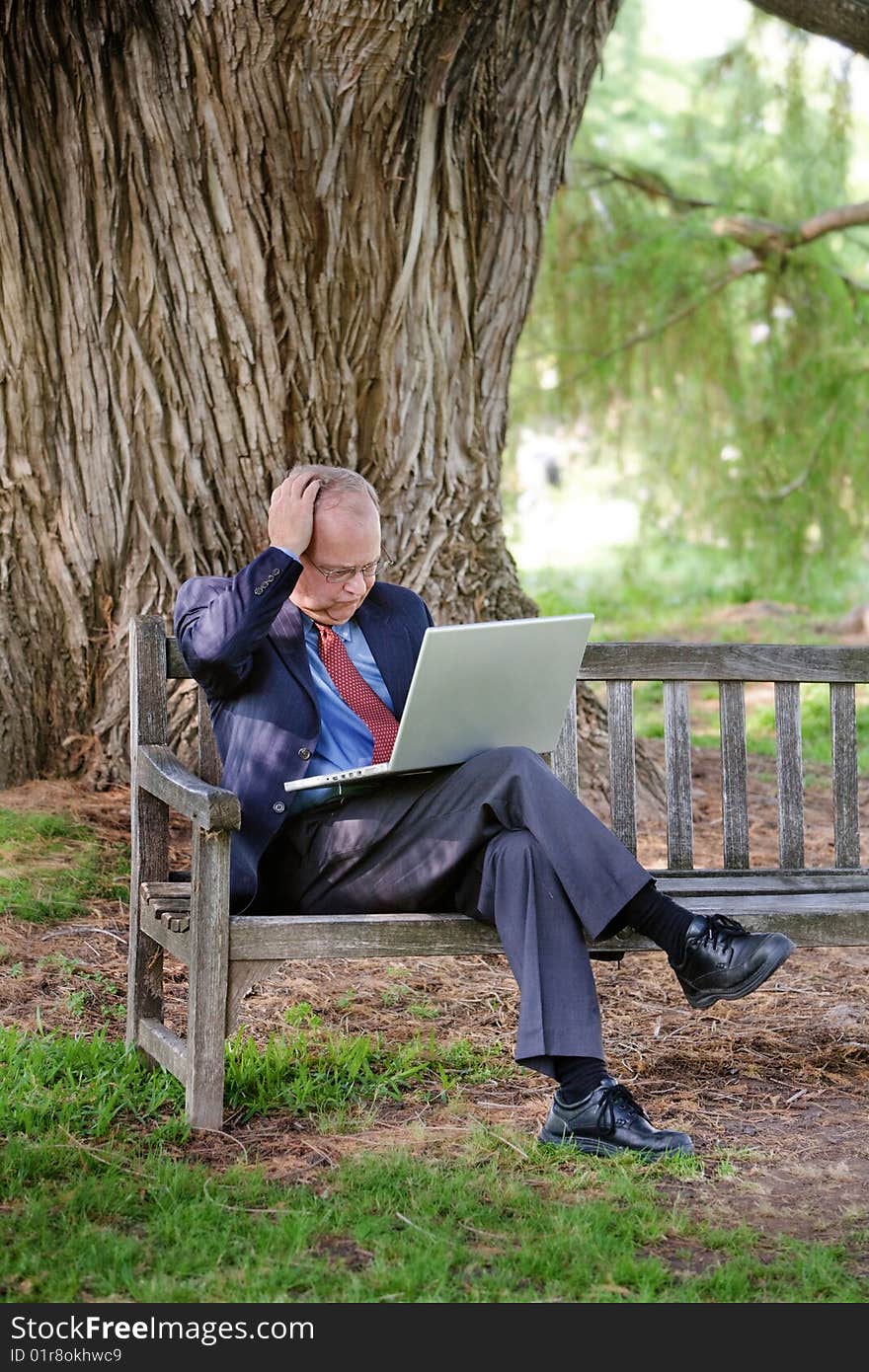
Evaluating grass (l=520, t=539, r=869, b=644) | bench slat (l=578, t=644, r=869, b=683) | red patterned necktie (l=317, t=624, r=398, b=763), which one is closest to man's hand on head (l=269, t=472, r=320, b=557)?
red patterned necktie (l=317, t=624, r=398, b=763)

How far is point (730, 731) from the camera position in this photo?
3.78m

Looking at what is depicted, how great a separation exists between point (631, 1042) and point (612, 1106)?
75 centimetres

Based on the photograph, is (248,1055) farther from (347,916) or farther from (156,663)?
(156,663)

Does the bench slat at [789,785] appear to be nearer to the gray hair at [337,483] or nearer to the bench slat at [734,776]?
the bench slat at [734,776]

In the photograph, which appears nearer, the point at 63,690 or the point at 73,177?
the point at 73,177

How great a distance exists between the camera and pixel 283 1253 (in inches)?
98.3

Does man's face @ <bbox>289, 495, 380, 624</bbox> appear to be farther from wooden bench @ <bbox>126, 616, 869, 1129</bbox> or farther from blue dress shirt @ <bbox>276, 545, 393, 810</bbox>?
wooden bench @ <bbox>126, 616, 869, 1129</bbox>

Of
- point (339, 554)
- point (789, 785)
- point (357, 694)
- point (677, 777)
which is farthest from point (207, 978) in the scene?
point (789, 785)

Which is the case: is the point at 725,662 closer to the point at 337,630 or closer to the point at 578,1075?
the point at 337,630

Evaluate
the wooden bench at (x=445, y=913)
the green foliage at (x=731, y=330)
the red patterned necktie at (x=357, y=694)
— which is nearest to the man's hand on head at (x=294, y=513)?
the red patterned necktie at (x=357, y=694)

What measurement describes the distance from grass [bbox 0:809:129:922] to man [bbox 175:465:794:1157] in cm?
126
